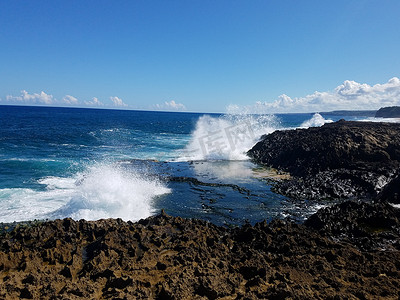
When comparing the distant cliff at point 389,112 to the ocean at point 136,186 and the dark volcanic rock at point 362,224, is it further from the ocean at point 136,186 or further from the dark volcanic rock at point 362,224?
the dark volcanic rock at point 362,224

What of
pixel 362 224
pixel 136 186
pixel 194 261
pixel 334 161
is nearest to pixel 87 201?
pixel 136 186

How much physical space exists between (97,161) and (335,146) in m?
21.1

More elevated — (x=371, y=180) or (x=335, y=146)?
(x=335, y=146)

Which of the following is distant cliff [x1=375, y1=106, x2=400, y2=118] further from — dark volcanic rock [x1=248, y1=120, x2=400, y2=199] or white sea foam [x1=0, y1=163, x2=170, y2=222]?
white sea foam [x1=0, y1=163, x2=170, y2=222]

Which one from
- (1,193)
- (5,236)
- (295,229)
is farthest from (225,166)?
(5,236)

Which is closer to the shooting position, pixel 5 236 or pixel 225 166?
pixel 5 236

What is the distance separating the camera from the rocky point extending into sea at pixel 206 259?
20.4 ft

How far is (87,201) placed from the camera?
545 inches

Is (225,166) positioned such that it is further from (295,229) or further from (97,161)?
(295,229)

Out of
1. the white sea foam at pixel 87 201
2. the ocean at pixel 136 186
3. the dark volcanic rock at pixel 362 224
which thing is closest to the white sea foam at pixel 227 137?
the ocean at pixel 136 186

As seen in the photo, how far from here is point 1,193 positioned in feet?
51.1

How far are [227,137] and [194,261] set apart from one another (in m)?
30.0

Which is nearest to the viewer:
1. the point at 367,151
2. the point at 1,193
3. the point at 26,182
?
the point at 1,193

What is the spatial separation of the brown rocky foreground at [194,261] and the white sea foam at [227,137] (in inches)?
746
